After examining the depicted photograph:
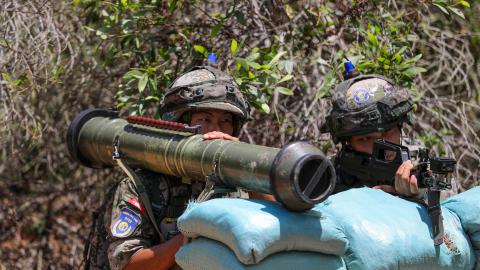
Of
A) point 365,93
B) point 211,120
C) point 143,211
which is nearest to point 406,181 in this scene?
point 365,93

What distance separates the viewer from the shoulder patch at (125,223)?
11.0 ft

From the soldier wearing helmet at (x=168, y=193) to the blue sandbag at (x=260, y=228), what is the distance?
52 cm

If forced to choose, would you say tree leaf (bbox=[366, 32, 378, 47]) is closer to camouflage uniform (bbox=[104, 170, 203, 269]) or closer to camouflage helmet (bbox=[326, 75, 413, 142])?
camouflage helmet (bbox=[326, 75, 413, 142])

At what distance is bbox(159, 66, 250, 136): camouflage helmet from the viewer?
3521mm

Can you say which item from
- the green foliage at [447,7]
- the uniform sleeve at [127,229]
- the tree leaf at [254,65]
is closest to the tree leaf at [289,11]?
the tree leaf at [254,65]

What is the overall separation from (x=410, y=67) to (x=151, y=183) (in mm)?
1661

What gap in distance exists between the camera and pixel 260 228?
2525 mm

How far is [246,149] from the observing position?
2854 millimetres

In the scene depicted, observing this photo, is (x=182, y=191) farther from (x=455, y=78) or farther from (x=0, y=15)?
(x=455, y=78)

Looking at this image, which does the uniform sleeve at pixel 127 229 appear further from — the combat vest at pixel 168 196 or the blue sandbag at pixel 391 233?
the blue sandbag at pixel 391 233

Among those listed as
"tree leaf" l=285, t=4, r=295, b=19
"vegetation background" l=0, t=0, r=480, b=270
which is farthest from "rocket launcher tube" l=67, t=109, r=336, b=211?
"tree leaf" l=285, t=4, r=295, b=19

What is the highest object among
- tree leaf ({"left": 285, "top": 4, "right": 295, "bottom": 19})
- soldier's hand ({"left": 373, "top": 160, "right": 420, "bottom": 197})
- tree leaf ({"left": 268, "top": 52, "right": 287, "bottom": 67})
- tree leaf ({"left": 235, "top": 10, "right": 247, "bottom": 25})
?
tree leaf ({"left": 285, "top": 4, "right": 295, "bottom": 19})

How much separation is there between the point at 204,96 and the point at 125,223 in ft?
2.04

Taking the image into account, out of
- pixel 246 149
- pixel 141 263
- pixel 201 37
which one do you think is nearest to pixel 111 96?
pixel 201 37
